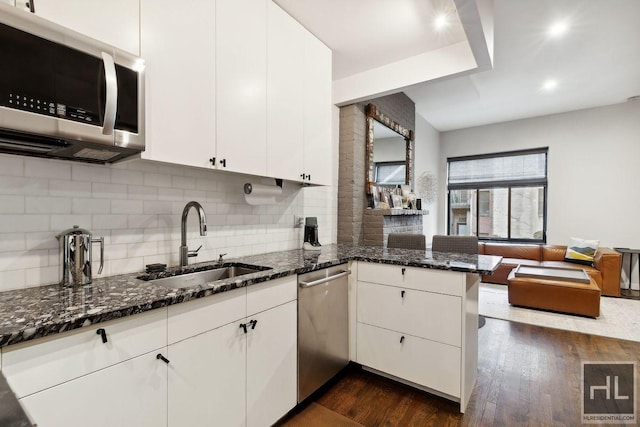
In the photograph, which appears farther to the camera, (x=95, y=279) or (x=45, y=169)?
(x=95, y=279)

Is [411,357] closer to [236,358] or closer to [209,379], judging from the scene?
[236,358]

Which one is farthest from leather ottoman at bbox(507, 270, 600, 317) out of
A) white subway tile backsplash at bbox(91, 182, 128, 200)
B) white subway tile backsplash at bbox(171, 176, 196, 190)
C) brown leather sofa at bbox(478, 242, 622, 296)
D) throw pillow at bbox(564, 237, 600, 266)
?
white subway tile backsplash at bbox(91, 182, 128, 200)

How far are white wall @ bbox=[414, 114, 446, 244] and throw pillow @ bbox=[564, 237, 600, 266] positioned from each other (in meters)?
2.16

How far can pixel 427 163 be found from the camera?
19.6 ft

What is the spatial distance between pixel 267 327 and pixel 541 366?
91.9 inches

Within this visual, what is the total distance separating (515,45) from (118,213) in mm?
3874

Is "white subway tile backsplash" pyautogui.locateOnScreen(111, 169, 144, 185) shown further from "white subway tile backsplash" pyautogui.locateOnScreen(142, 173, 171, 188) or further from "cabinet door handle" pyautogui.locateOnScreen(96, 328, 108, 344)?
"cabinet door handle" pyautogui.locateOnScreen(96, 328, 108, 344)

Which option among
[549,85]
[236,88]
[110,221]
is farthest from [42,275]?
[549,85]

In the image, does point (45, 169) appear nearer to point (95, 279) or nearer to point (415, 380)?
point (95, 279)

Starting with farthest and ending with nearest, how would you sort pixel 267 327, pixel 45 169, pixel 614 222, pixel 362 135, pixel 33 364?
pixel 614 222
pixel 362 135
pixel 267 327
pixel 45 169
pixel 33 364

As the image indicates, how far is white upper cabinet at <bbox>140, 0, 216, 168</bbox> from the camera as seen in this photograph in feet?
4.69

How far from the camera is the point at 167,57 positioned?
1493 millimetres

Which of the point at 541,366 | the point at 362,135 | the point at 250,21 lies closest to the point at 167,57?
the point at 250,21

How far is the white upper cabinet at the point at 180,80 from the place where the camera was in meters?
1.43
